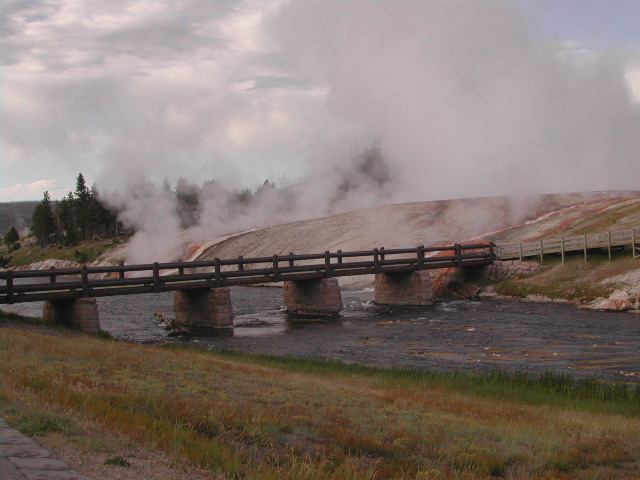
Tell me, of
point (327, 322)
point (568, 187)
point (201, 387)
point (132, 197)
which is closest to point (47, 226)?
point (132, 197)

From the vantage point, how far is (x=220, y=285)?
34250mm

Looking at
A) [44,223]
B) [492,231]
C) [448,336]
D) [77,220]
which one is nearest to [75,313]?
[448,336]

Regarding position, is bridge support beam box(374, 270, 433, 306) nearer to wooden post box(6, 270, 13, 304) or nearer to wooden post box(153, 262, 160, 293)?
wooden post box(153, 262, 160, 293)

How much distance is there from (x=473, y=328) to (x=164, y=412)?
2272cm

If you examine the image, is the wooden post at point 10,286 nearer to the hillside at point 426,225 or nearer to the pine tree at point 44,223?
the hillside at point 426,225

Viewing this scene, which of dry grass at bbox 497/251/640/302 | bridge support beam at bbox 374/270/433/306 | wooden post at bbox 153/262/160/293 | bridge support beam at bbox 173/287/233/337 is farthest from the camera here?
bridge support beam at bbox 374/270/433/306

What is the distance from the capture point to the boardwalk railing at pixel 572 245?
37656mm

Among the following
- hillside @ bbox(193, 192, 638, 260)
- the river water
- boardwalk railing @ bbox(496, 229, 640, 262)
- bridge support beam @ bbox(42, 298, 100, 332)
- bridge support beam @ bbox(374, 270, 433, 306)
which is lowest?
the river water

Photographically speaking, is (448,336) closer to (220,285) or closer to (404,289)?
(220,285)

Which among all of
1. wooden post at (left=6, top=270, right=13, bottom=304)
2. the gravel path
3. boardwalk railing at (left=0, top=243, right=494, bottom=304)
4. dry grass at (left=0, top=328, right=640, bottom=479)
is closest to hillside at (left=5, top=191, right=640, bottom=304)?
boardwalk railing at (left=0, top=243, right=494, bottom=304)

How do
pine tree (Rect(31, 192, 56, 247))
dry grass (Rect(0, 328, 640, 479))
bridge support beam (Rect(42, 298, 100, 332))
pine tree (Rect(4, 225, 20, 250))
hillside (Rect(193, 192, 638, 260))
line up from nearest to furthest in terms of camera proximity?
dry grass (Rect(0, 328, 640, 479)) < bridge support beam (Rect(42, 298, 100, 332)) < hillside (Rect(193, 192, 638, 260)) < pine tree (Rect(31, 192, 56, 247)) < pine tree (Rect(4, 225, 20, 250))

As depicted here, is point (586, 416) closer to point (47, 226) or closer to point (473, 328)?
point (473, 328)

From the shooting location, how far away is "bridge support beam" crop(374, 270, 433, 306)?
41.8 m

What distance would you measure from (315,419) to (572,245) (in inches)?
1381
